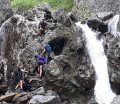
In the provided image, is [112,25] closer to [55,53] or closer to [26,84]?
[55,53]

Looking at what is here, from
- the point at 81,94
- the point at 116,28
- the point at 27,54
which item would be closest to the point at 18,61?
the point at 27,54

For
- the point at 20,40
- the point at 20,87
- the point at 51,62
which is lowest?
the point at 20,87

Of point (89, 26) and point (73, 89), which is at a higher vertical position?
point (89, 26)

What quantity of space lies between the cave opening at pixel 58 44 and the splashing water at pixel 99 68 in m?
3.70

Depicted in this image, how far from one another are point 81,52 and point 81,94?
445cm

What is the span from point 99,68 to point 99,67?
0.42 feet

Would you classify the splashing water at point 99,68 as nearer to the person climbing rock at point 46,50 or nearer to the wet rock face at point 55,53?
the wet rock face at point 55,53

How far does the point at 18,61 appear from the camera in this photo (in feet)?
63.4

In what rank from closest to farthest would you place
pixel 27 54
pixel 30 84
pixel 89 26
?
1. pixel 30 84
2. pixel 27 54
3. pixel 89 26

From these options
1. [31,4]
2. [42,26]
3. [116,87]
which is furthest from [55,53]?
[31,4]

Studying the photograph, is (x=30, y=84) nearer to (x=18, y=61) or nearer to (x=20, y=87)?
(x=20, y=87)

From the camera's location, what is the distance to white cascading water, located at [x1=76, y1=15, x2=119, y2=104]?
17922 mm

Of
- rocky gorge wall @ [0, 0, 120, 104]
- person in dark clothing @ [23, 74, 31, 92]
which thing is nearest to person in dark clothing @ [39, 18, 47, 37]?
rocky gorge wall @ [0, 0, 120, 104]

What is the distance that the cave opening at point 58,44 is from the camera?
20.1m
